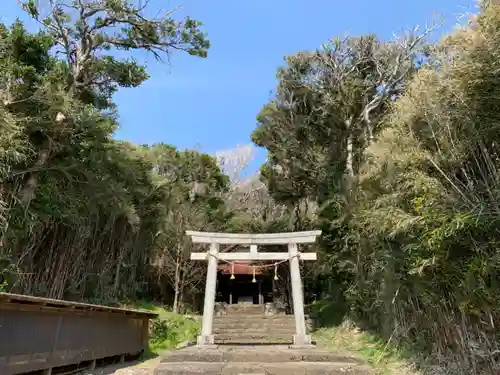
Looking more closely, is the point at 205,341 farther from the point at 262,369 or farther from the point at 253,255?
the point at 262,369

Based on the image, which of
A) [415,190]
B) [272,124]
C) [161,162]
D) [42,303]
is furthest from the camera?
[161,162]

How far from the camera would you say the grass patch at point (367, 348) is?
5.48 m

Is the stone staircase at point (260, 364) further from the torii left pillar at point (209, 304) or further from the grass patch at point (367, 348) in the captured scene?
A: the torii left pillar at point (209, 304)

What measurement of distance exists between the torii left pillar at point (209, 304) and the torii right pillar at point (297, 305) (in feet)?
5.83

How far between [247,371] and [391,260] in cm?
263

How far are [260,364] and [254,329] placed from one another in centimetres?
555

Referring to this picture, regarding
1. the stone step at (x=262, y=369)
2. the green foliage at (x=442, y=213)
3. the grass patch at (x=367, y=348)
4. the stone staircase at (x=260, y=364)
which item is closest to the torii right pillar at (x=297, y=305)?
the grass patch at (x=367, y=348)

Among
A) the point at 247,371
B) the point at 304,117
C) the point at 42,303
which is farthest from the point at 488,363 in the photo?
the point at 304,117

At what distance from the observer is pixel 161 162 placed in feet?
52.0

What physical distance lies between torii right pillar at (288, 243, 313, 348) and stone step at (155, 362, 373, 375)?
6.87 feet

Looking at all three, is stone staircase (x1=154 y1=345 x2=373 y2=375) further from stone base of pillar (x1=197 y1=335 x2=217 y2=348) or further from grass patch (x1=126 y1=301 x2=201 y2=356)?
grass patch (x1=126 y1=301 x2=201 y2=356)

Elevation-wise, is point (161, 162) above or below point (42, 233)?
above

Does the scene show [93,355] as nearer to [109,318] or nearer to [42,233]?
[109,318]

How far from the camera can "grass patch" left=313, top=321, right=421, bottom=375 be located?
5.48 metres
